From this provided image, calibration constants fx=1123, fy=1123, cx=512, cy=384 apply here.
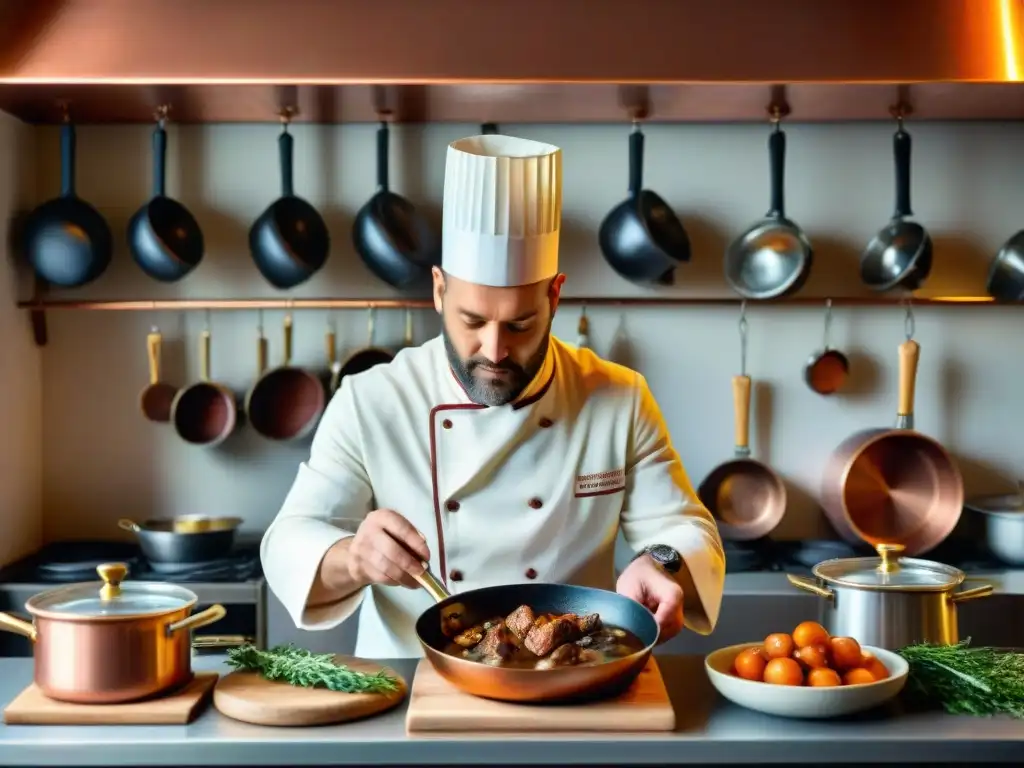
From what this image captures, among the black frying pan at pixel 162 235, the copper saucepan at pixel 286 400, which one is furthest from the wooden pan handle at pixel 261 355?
the black frying pan at pixel 162 235

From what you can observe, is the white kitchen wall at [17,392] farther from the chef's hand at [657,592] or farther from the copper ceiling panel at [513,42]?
the chef's hand at [657,592]

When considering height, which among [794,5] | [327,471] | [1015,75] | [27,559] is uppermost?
[794,5]

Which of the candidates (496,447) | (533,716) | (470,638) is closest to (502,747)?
(533,716)

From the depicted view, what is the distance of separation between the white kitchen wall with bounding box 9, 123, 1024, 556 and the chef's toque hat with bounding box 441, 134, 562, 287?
1.39 metres

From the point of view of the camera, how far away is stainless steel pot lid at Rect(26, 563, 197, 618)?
1.47 metres

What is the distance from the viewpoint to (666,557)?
1.74m

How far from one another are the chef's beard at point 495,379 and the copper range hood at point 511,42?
3.14 feet

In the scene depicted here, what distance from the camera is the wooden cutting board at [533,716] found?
1389mm

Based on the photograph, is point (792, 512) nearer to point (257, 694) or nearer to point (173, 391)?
point (173, 391)

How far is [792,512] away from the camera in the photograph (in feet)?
11.0

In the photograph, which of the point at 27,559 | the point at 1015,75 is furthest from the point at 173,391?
the point at 1015,75

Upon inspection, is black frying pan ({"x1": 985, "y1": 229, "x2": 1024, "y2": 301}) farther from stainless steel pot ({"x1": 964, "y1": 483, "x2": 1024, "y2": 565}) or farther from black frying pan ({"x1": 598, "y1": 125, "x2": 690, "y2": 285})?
black frying pan ({"x1": 598, "y1": 125, "x2": 690, "y2": 285})

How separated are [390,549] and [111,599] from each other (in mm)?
381

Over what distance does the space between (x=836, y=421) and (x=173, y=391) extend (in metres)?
1.97
